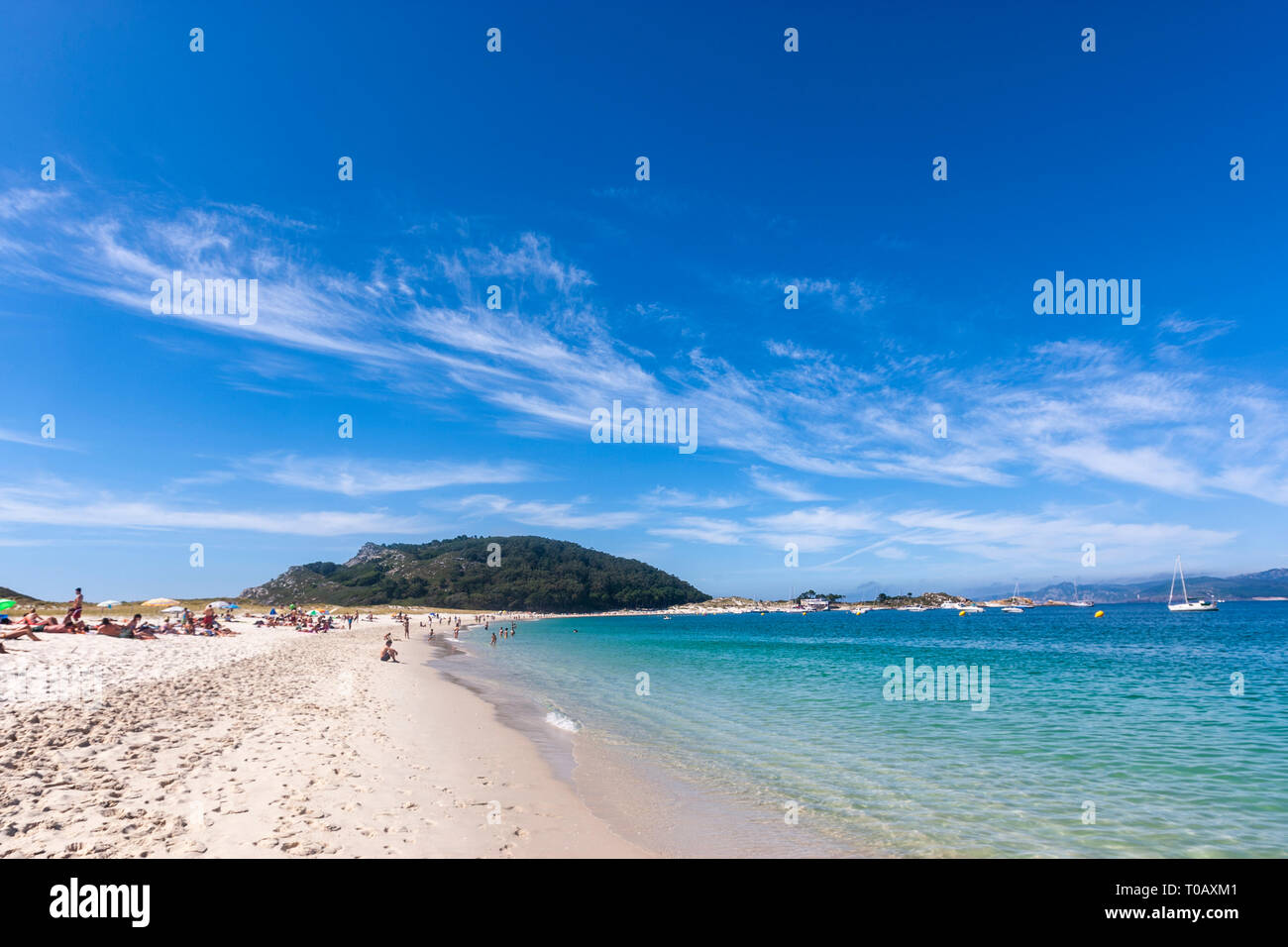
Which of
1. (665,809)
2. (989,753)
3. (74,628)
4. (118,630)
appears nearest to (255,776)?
(665,809)

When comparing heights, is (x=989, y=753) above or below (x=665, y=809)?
below

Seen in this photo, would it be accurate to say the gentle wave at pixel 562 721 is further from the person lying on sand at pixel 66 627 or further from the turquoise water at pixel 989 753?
the person lying on sand at pixel 66 627

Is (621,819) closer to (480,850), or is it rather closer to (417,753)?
(480,850)

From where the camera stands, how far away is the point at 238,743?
11.9 m

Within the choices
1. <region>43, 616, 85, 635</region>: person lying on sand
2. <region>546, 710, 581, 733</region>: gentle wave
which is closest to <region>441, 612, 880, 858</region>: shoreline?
<region>546, 710, 581, 733</region>: gentle wave

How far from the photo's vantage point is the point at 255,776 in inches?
386

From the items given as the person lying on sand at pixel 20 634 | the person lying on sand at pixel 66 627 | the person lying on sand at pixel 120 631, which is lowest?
the person lying on sand at pixel 120 631

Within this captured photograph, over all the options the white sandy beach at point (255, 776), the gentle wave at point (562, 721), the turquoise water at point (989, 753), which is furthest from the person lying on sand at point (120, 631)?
the gentle wave at point (562, 721)

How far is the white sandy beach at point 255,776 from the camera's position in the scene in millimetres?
7191

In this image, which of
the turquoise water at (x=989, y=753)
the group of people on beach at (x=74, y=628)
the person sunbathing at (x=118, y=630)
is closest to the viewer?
the turquoise water at (x=989, y=753)

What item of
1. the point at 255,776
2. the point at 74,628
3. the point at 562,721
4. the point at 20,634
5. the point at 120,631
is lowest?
the point at 562,721

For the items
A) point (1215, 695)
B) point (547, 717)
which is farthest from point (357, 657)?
point (1215, 695)

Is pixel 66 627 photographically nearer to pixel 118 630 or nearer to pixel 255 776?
pixel 118 630
